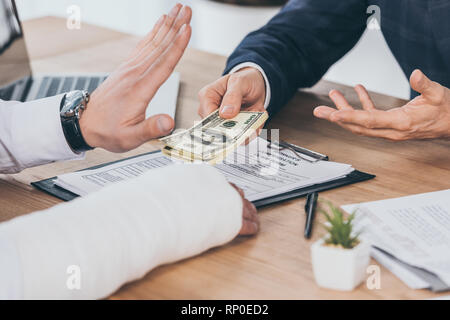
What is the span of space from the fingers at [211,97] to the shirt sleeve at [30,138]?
0.96 ft

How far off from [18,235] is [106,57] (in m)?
1.20

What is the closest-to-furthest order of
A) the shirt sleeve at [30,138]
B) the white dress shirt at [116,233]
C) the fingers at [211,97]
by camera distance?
the white dress shirt at [116,233]
the shirt sleeve at [30,138]
the fingers at [211,97]

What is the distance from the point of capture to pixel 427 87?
1096 mm

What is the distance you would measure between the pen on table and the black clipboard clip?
17 centimetres

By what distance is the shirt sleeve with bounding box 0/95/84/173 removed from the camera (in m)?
1.08

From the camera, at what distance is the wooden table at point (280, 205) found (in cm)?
76

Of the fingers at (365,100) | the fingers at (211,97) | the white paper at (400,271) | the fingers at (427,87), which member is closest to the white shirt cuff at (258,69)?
the fingers at (211,97)

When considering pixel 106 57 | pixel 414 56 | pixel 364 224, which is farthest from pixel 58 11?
pixel 364 224

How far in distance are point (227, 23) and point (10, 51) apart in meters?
2.50

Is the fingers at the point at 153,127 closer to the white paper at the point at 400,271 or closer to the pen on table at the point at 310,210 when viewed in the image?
the pen on table at the point at 310,210

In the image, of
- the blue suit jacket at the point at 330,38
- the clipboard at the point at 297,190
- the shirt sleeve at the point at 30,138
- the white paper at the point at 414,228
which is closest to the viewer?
the white paper at the point at 414,228

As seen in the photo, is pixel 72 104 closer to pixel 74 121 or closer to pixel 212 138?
pixel 74 121

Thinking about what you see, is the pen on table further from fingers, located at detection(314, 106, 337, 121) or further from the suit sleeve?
the suit sleeve

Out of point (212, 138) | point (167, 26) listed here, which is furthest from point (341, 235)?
point (167, 26)
